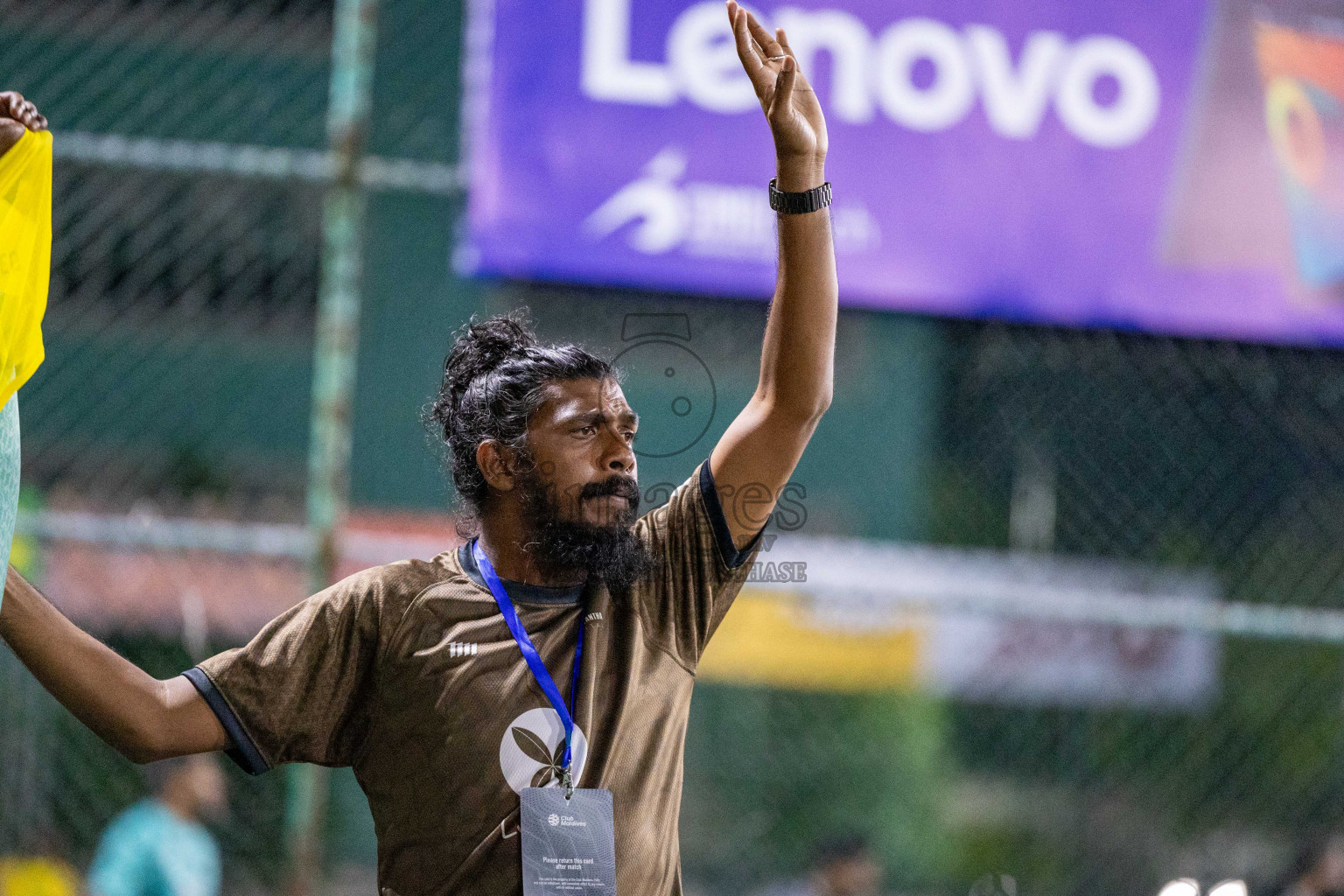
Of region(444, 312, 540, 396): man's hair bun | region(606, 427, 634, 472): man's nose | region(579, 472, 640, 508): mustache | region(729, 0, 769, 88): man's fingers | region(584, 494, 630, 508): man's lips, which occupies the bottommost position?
region(584, 494, 630, 508): man's lips

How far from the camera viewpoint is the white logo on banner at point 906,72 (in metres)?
4.27

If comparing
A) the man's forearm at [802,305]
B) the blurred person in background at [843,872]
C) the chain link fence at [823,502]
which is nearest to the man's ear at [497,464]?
the man's forearm at [802,305]

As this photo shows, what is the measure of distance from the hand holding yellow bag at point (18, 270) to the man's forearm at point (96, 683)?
73 mm

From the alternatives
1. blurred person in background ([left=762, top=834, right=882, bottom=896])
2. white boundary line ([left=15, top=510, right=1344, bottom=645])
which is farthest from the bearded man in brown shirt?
blurred person in background ([left=762, top=834, right=882, bottom=896])

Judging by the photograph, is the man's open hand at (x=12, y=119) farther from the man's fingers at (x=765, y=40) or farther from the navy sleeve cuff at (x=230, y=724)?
the man's fingers at (x=765, y=40)

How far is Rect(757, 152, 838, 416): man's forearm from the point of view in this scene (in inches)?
77.8

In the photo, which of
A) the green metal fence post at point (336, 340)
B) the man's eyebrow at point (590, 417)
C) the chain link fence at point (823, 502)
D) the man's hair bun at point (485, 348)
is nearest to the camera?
the man's eyebrow at point (590, 417)

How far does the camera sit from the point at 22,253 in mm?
1908

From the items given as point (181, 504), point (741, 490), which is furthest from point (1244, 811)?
point (741, 490)

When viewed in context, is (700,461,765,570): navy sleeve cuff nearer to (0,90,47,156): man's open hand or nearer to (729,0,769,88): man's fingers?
(729,0,769,88): man's fingers

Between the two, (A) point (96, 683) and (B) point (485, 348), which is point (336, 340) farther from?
(A) point (96, 683)

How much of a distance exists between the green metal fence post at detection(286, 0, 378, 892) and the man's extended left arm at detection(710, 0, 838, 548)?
150cm

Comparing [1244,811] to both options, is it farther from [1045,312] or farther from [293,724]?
[293,724]

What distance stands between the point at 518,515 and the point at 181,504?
629 cm
